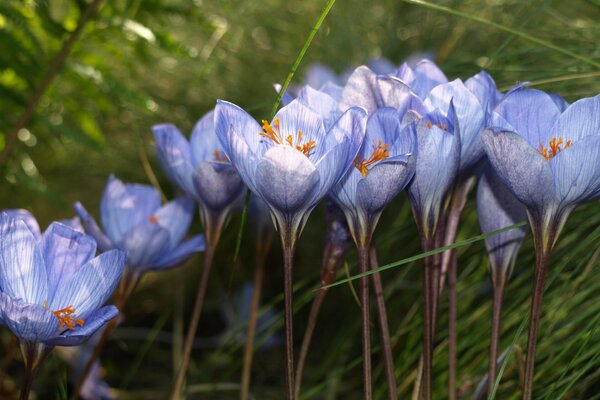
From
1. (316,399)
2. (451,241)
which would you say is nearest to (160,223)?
(451,241)

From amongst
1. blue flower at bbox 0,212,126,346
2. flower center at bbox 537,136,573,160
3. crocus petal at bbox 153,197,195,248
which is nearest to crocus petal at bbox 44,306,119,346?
blue flower at bbox 0,212,126,346

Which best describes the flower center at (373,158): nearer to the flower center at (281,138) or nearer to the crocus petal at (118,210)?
the flower center at (281,138)

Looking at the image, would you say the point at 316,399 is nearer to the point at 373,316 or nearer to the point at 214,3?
the point at 373,316

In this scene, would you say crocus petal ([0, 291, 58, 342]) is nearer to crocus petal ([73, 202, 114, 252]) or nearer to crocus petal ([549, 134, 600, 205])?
crocus petal ([73, 202, 114, 252])

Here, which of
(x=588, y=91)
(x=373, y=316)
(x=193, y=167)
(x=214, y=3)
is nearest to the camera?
(x=193, y=167)

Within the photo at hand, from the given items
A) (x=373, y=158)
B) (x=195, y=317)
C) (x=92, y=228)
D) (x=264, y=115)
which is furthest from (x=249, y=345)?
(x=264, y=115)

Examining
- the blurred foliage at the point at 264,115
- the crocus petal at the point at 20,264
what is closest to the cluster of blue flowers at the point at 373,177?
the crocus petal at the point at 20,264
